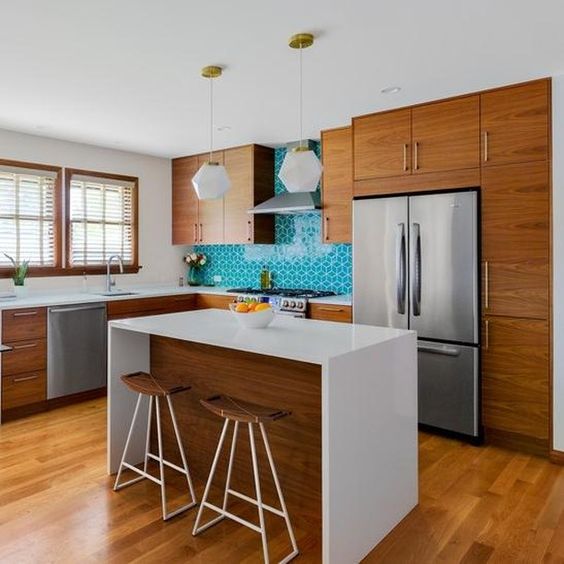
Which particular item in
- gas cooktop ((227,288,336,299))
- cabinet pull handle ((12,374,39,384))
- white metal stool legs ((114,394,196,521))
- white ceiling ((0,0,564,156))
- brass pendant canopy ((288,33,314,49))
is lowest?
white metal stool legs ((114,394,196,521))

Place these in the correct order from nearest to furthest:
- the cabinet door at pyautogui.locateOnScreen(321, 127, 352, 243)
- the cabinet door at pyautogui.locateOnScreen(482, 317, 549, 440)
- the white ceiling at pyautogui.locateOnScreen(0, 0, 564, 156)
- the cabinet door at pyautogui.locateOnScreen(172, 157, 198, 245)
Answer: the white ceiling at pyautogui.locateOnScreen(0, 0, 564, 156)
the cabinet door at pyautogui.locateOnScreen(482, 317, 549, 440)
the cabinet door at pyautogui.locateOnScreen(321, 127, 352, 243)
the cabinet door at pyautogui.locateOnScreen(172, 157, 198, 245)

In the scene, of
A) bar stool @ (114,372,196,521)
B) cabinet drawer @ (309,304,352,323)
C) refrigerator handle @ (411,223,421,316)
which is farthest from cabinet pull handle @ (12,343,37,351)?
refrigerator handle @ (411,223,421,316)

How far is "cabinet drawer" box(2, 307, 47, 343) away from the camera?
395cm

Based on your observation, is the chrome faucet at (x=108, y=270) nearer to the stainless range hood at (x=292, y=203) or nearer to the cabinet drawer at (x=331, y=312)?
the stainless range hood at (x=292, y=203)

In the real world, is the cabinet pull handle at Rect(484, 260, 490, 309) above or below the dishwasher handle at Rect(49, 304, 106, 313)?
above

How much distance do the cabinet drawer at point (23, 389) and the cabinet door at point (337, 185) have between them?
279cm

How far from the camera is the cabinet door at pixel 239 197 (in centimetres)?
512

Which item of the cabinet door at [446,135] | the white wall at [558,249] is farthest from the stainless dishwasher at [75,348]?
the white wall at [558,249]

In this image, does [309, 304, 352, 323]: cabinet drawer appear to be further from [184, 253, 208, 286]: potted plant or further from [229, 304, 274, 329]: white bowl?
[184, 253, 208, 286]: potted plant

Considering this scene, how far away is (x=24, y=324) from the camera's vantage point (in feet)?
13.3

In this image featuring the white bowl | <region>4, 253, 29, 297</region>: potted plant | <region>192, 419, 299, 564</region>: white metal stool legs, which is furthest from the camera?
<region>4, 253, 29, 297</region>: potted plant

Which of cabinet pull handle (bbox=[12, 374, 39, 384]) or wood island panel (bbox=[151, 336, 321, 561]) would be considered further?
cabinet pull handle (bbox=[12, 374, 39, 384])

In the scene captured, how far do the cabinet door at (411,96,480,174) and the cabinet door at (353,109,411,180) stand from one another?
0.27 ft

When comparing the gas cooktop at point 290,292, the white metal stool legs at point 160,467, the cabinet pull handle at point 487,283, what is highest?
the cabinet pull handle at point 487,283
